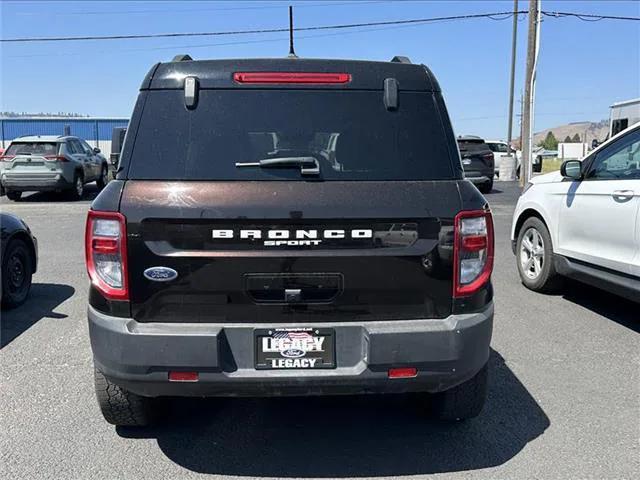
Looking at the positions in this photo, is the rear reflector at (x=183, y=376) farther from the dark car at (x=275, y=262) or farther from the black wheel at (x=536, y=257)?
the black wheel at (x=536, y=257)

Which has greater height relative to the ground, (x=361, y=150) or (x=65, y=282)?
(x=361, y=150)

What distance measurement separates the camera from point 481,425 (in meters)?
3.55

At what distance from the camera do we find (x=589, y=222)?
5559mm

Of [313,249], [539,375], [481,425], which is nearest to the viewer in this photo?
[313,249]

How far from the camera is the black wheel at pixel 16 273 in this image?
5816mm

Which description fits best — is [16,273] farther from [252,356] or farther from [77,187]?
[77,187]

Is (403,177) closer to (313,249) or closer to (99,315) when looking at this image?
(313,249)

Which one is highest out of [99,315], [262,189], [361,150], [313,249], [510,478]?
[361,150]

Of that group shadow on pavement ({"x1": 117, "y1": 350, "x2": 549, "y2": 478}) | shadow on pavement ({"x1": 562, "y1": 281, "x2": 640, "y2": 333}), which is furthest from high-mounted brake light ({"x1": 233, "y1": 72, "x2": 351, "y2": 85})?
shadow on pavement ({"x1": 562, "y1": 281, "x2": 640, "y2": 333})

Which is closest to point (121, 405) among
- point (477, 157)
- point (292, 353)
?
point (292, 353)

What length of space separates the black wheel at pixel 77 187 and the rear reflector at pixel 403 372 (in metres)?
16.3

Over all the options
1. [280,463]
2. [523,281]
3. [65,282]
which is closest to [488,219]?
[280,463]

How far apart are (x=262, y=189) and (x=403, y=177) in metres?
0.68

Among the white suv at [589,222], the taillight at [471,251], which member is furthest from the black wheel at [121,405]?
the white suv at [589,222]
